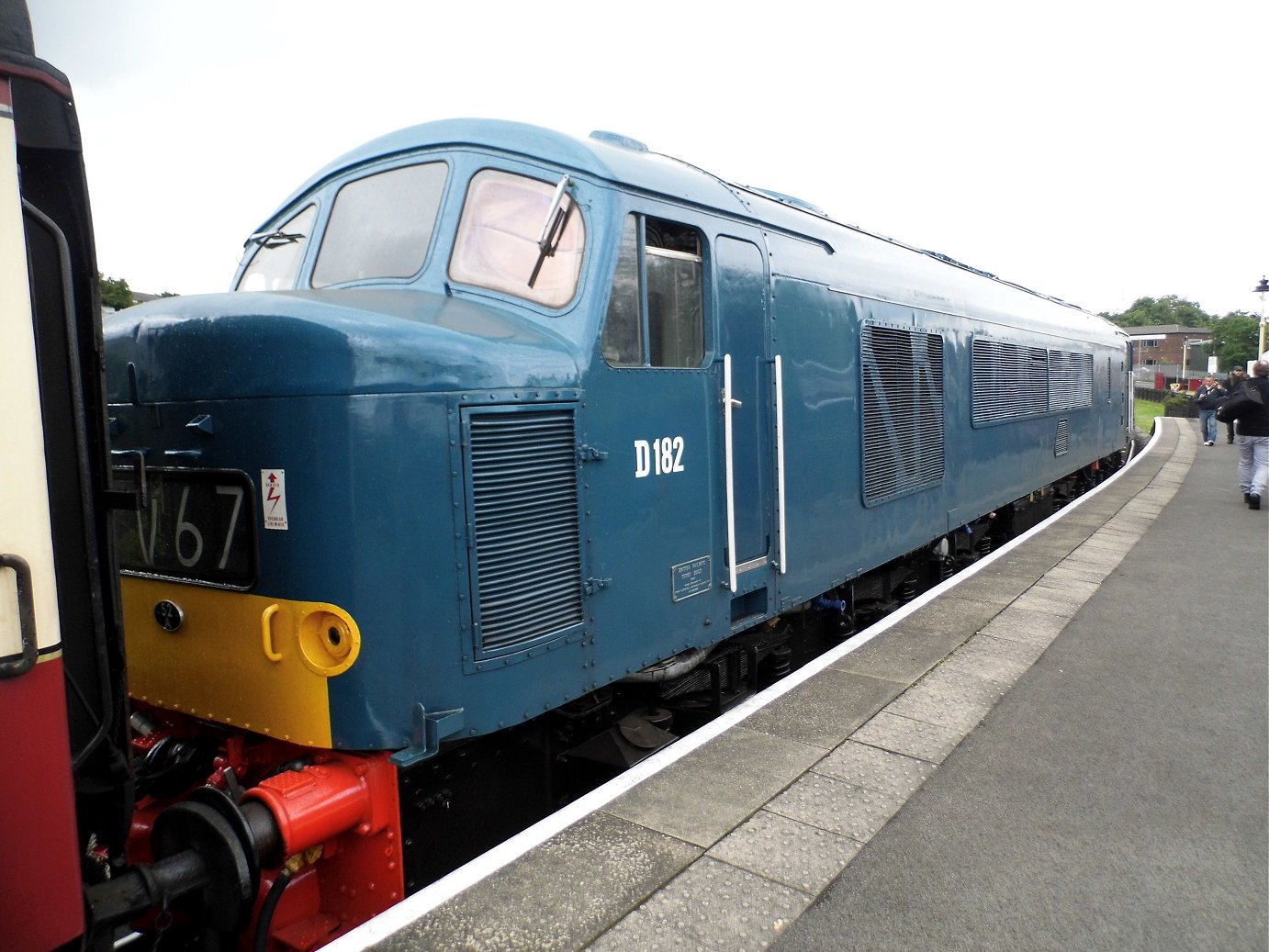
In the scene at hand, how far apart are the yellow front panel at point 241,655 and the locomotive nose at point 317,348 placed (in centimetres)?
71

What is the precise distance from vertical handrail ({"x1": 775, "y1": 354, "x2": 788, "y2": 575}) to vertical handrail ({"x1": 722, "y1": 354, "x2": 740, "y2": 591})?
434 millimetres

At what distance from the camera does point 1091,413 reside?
14195 millimetres

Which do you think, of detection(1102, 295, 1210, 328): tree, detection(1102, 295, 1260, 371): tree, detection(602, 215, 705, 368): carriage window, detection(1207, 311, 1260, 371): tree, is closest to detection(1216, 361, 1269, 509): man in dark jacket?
detection(602, 215, 705, 368): carriage window

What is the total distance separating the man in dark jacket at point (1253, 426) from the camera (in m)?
10.5

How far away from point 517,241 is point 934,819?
9.02 ft

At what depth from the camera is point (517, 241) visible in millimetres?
3697

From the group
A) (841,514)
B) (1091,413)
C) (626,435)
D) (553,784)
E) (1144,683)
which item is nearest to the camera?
(626,435)

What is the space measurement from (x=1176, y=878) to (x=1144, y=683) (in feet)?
6.91

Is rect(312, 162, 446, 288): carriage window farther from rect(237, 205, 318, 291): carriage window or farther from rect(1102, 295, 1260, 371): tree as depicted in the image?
rect(1102, 295, 1260, 371): tree

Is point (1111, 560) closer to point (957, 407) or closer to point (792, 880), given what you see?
point (957, 407)

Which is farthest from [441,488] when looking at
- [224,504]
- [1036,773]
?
[1036,773]

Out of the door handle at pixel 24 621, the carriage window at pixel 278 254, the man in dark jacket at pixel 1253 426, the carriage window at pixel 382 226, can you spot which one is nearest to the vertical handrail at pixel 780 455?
the carriage window at pixel 382 226

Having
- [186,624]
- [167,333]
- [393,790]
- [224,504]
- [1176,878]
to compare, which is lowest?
[1176,878]

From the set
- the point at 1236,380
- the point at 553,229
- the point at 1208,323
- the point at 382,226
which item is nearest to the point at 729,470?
the point at 553,229
